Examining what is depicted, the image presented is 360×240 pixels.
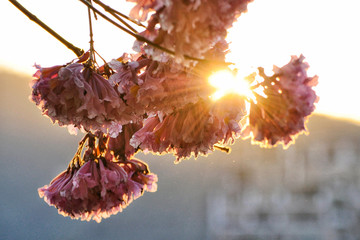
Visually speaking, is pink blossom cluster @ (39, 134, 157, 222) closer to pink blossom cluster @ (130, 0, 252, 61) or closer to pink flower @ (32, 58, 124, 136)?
pink flower @ (32, 58, 124, 136)

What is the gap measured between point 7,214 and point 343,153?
639 centimetres

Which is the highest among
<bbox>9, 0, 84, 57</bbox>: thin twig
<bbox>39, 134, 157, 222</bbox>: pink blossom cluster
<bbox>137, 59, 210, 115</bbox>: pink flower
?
<bbox>9, 0, 84, 57</bbox>: thin twig

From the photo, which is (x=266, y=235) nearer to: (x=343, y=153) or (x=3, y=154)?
(x=343, y=153)

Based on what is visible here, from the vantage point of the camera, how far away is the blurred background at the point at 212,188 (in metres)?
8.95

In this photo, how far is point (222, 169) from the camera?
10.9 m

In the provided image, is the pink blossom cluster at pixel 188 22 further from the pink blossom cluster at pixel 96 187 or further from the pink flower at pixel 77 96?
the pink blossom cluster at pixel 96 187

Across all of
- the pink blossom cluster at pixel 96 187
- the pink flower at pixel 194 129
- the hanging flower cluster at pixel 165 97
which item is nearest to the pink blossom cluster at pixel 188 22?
the hanging flower cluster at pixel 165 97

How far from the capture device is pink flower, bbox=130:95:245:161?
21.8 inches

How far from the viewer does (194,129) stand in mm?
595

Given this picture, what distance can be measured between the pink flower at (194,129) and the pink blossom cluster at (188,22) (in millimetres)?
103

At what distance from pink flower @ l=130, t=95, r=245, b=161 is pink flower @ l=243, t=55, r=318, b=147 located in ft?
0.13

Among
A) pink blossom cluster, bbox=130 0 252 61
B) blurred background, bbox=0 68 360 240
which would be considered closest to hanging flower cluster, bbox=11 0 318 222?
pink blossom cluster, bbox=130 0 252 61

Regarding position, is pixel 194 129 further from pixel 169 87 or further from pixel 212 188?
pixel 212 188

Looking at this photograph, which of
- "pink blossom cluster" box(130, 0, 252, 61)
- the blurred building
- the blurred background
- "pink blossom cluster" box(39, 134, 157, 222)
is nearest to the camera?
"pink blossom cluster" box(130, 0, 252, 61)
